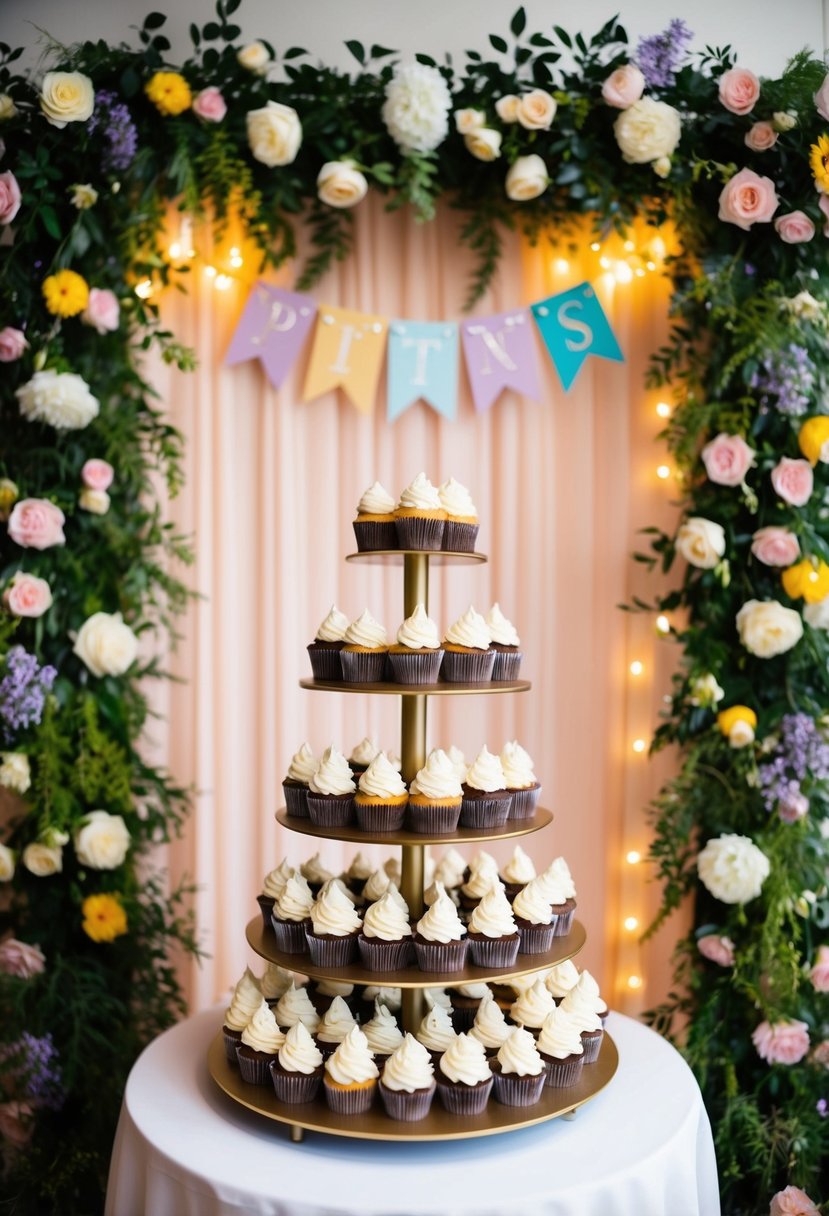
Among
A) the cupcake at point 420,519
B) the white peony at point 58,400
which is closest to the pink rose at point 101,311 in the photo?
the white peony at point 58,400

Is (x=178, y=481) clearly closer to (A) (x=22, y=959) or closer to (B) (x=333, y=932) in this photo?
(A) (x=22, y=959)

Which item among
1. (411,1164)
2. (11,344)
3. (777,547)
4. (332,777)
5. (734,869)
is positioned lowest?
(411,1164)

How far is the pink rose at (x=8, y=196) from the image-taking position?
2785 mm

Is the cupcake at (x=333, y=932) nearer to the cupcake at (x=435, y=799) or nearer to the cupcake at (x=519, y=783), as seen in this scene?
the cupcake at (x=435, y=799)

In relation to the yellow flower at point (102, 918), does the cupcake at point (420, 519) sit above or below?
above

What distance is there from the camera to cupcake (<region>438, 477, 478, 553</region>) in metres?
2.12

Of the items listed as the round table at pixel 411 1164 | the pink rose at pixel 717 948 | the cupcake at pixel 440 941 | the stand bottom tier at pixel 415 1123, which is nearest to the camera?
the round table at pixel 411 1164

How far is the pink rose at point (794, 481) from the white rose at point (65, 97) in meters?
2.11

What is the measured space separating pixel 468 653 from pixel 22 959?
5.38 feet

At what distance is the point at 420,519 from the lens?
2072mm

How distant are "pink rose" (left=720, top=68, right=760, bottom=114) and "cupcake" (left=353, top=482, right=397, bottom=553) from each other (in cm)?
156

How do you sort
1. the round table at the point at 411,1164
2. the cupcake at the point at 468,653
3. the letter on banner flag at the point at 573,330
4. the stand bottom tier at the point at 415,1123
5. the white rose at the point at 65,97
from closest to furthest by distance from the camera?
1. the round table at the point at 411,1164
2. the stand bottom tier at the point at 415,1123
3. the cupcake at the point at 468,653
4. the white rose at the point at 65,97
5. the letter on banner flag at the point at 573,330

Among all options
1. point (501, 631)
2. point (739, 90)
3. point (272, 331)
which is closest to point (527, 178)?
point (739, 90)

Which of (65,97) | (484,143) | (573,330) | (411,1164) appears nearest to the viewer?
(411,1164)
